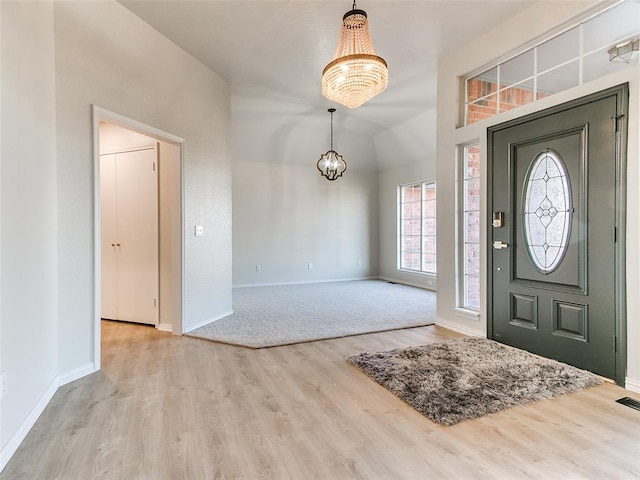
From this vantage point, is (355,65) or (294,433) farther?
(355,65)

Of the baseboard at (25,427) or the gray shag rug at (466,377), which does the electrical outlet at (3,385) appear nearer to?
the baseboard at (25,427)

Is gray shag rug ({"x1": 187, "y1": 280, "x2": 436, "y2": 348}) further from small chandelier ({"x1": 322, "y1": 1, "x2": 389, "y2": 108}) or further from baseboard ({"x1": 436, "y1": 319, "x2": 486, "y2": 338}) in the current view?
small chandelier ({"x1": 322, "y1": 1, "x2": 389, "y2": 108})

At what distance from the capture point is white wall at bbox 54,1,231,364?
2.64 m

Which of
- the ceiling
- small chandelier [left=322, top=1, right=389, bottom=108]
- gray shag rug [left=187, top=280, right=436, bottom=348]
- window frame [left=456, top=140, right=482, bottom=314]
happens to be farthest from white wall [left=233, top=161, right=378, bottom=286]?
small chandelier [left=322, top=1, right=389, bottom=108]

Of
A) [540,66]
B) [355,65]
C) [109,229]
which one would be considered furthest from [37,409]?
[540,66]

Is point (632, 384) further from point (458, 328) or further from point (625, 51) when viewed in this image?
point (625, 51)

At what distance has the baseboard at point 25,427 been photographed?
1704 mm

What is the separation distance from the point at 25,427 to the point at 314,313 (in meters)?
3.37

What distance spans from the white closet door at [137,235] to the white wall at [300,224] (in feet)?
10.4

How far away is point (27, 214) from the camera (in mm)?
2055

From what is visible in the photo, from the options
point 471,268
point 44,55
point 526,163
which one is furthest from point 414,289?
point 44,55

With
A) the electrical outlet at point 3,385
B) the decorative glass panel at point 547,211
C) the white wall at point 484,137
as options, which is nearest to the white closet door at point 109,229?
the electrical outlet at point 3,385

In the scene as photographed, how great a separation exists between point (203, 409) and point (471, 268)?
3.06 meters

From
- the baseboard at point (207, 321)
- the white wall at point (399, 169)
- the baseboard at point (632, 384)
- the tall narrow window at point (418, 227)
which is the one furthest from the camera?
the tall narrow window at point (418, 227)
